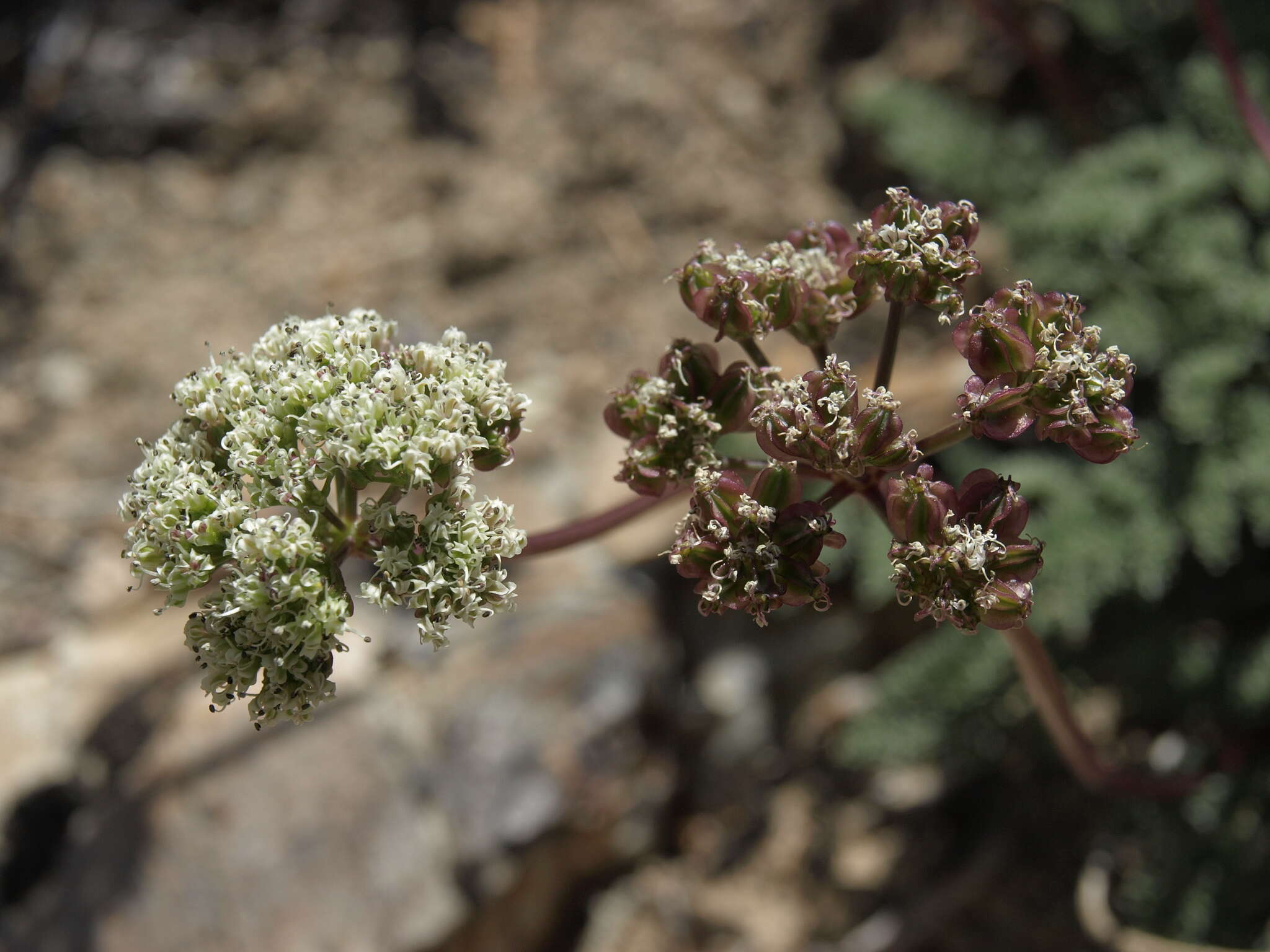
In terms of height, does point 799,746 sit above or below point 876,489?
below

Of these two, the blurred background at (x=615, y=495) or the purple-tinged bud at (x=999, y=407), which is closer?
the purple-tinged bud at (x=999, y=407)

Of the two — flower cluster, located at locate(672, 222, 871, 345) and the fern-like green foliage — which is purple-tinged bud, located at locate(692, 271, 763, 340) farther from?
the fern-like green foliage

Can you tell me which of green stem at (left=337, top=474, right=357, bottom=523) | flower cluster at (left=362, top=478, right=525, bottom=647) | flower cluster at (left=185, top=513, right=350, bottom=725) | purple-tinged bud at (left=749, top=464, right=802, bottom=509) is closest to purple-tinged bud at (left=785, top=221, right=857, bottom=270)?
purple-tinged bud at (left=749, top=464, right=802, bottom=509)

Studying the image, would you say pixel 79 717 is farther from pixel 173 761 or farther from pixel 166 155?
pixel 166 155

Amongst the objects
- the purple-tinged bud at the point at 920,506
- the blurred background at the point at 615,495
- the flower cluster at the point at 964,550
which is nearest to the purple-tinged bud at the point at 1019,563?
the flower cluster at the point at 964,550

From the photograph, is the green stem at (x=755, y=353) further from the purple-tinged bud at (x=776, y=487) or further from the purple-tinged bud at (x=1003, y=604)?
the purple-tinged bud at (x=1003, y=604)

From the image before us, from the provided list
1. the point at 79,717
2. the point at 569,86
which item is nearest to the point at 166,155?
the point at 569,86
